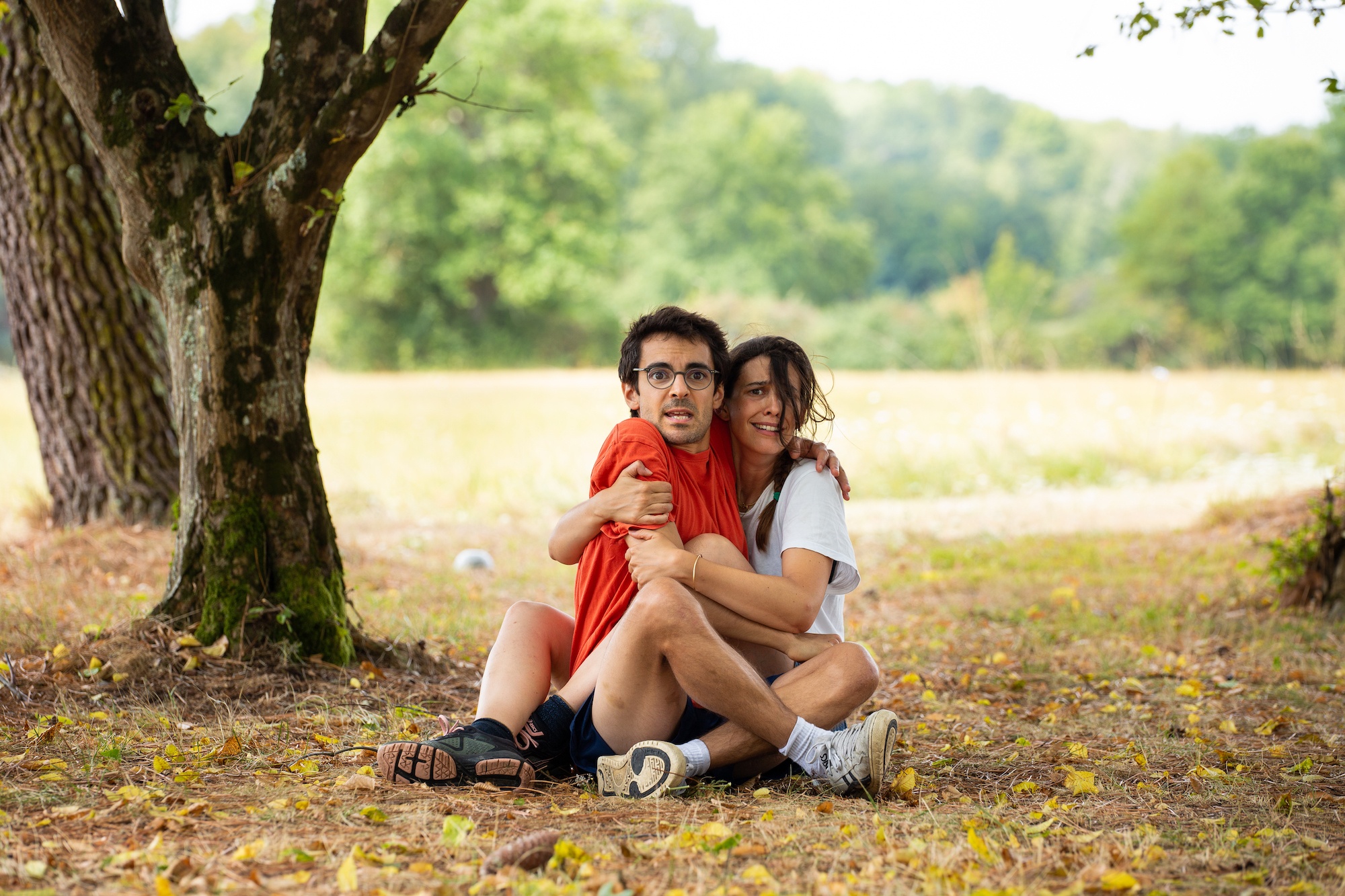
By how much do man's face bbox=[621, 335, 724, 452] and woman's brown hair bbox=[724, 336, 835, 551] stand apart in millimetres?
136

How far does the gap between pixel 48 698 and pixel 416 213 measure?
103ft

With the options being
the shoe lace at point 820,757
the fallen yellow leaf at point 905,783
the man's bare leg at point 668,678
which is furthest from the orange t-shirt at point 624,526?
the fallen yellow leaf at point 905,783

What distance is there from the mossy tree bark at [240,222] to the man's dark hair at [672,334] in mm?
1351

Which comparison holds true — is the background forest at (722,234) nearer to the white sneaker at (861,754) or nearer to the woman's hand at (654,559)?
the white sneaker at (861,754)

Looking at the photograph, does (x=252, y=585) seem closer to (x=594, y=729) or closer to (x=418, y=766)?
(x=418, y=766)

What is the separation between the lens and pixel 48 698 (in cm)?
389

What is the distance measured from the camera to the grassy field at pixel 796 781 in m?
2.46

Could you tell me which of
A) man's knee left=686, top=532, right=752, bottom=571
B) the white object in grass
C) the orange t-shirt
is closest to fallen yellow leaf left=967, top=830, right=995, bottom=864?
man's knee left=686, top=532, right=752, bottom=571

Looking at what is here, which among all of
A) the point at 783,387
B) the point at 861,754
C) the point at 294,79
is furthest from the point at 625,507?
the point at 294,79

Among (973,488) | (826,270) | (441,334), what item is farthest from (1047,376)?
(826,270)

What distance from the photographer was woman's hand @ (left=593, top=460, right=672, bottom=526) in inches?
125

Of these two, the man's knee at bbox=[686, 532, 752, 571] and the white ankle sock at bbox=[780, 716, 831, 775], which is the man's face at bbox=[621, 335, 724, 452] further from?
the white ankle sock at bbox=[780, 716, 831, 775]

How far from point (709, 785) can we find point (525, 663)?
688 mm

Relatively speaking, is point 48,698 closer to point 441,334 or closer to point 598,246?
point 598,246
